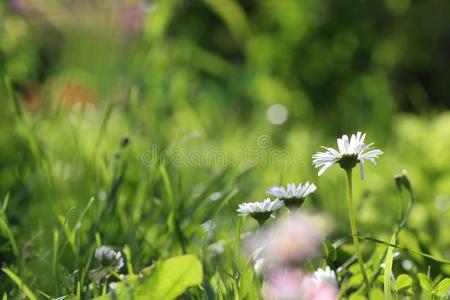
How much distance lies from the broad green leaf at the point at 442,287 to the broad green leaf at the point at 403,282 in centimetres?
4

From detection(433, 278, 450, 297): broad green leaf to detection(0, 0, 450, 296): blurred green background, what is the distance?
0.30 metres

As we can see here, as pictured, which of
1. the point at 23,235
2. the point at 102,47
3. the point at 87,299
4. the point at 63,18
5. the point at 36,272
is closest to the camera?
the point at 87,299

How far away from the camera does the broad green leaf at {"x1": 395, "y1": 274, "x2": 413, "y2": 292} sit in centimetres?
105

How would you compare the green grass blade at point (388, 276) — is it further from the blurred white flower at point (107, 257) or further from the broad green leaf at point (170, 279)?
the blurred white flower at point (107, 257)

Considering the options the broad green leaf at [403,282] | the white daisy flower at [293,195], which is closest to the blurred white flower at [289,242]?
the white daisy flower at [293,195]

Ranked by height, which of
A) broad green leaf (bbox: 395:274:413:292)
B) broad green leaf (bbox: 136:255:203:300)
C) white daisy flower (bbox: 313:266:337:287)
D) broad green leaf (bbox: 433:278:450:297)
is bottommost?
broad green leaf (bbox: 136:255:203:300)

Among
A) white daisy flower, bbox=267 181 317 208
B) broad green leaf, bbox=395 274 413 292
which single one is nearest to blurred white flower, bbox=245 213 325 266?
white daisy flower, bbox=267 181 317 208

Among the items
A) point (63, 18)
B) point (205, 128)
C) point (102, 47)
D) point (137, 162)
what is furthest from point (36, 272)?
point (102, 47)

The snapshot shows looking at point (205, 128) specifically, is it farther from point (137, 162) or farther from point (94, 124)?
point (137, 162)

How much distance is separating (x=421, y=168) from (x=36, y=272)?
1413mm

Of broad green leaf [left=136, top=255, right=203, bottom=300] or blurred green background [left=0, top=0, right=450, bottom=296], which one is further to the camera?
blurred green background [left=0, top=0, right=450, bottom=296]

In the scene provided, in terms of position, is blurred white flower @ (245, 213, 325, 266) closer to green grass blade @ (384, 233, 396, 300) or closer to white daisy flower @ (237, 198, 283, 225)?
white daisy flower @ (237, 198, 283, 225)

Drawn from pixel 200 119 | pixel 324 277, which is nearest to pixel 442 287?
pixel 324 277

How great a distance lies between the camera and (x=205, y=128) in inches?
111
